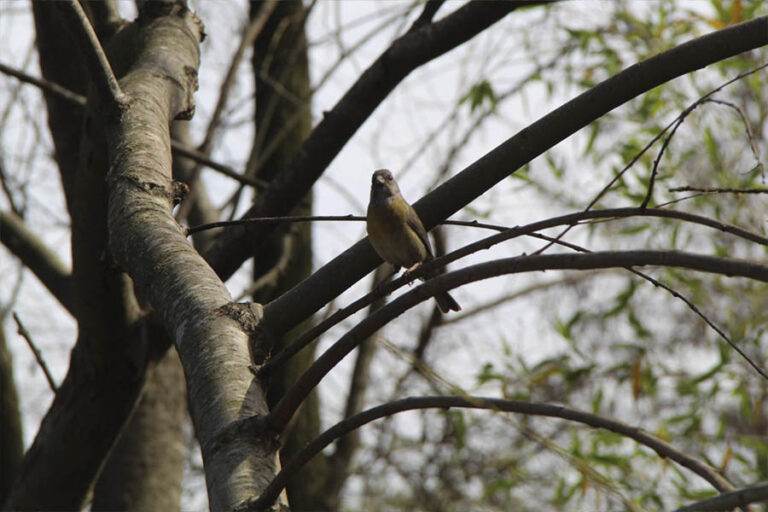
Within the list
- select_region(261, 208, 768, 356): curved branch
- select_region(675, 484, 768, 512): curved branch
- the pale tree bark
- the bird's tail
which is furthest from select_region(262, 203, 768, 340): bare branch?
the bird's tail

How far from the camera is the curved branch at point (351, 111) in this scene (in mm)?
3029

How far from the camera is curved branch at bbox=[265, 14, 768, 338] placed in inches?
76.7

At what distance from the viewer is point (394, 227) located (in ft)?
10.5

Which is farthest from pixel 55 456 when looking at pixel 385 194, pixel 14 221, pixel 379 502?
pixel 379 502

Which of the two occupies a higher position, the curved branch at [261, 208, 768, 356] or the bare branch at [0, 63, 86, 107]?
the bare branch at [0, 63, 86, 107]

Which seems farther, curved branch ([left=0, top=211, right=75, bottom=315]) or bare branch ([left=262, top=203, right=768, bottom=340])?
curved branch ([left=0, top=211, right=75, bottom=315])

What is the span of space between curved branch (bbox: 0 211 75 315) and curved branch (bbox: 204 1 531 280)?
107cm

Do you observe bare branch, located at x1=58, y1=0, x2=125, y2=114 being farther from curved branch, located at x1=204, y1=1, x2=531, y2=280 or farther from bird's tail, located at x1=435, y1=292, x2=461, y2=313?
bird's tail, located at x1=435, y1=292, x2=461, y2=313

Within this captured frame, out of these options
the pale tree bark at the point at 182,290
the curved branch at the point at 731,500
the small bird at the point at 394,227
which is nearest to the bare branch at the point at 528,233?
the pale tree bark at the point at 182,290

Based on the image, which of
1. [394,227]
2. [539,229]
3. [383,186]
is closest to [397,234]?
[394,227]

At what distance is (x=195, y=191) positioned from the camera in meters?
5.01

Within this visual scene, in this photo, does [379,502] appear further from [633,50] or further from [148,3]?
[148,3]

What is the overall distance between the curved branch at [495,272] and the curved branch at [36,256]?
108 inches

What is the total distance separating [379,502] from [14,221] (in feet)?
15.1
